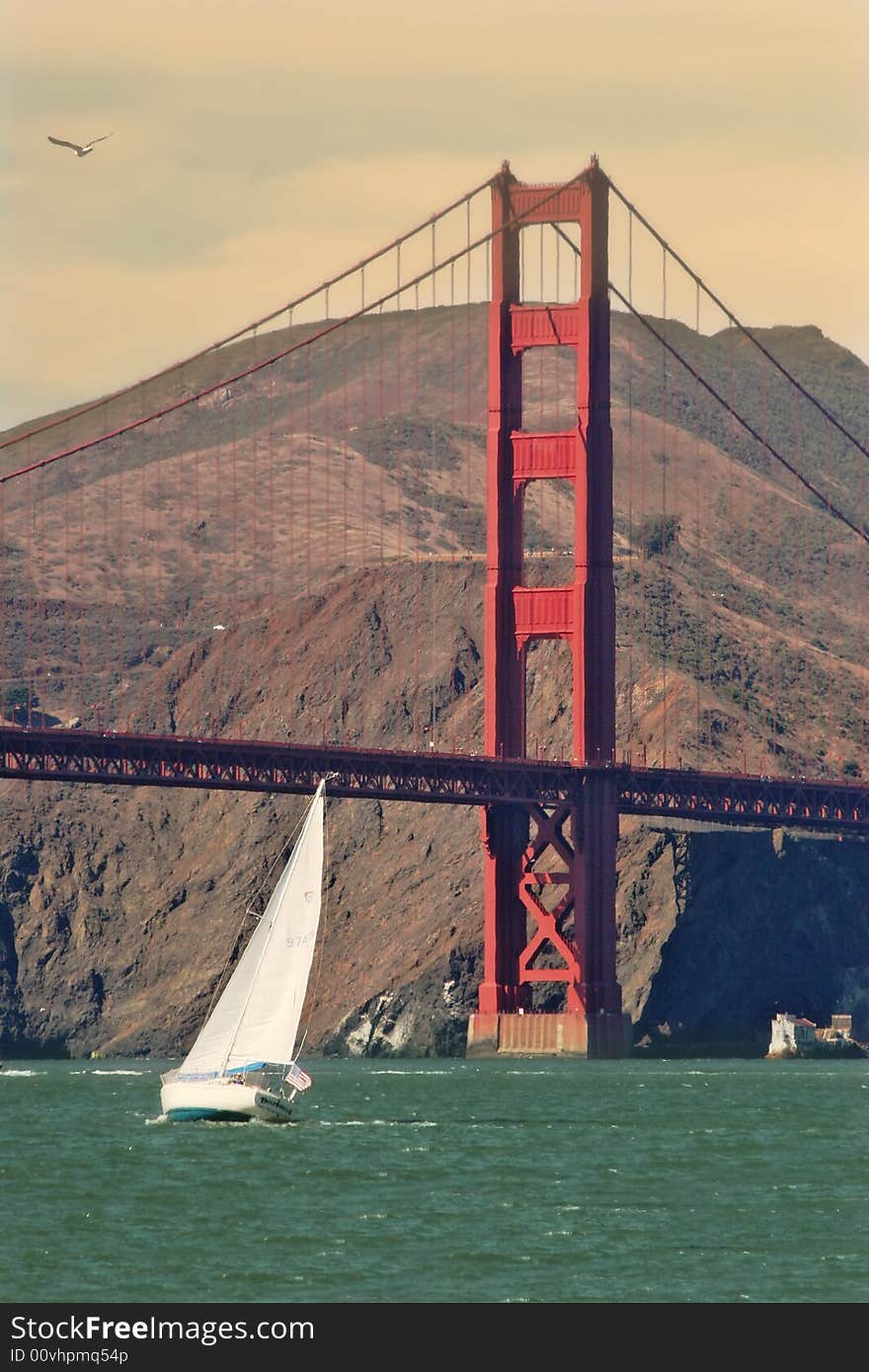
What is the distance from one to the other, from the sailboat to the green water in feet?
3.52

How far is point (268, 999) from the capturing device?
273ft

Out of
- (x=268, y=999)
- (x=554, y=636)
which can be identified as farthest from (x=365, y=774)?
(x=268, y=999)

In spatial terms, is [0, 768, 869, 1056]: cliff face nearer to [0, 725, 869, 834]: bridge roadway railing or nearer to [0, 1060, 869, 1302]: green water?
[0, 725, 869, 834]: bridge roadway railing

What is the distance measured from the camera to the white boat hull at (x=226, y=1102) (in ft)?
278

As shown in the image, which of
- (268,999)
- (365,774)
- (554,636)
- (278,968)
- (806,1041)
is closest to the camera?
(278,968)

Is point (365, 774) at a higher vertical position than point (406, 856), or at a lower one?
higher

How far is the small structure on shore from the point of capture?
147 meters

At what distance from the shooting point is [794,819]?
141625mm

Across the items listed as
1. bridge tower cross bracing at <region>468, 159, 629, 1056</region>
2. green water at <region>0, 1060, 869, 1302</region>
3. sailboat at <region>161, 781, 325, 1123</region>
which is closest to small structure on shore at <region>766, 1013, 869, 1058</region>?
bridge tower cross bracing at <region>468, 159, 629, 1056</region>

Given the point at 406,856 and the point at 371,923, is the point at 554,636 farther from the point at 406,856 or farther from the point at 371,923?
the point at 406,856

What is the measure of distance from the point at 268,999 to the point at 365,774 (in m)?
52.2

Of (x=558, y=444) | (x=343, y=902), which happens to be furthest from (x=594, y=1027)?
(x=343, y=902)

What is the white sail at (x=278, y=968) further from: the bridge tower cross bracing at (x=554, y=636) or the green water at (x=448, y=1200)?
the bridge tower cross bracing at (x=554, y=636)

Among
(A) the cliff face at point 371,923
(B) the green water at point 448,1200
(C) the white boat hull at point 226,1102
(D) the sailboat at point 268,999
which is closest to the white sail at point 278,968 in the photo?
(D) the sailboat at point 268,999
